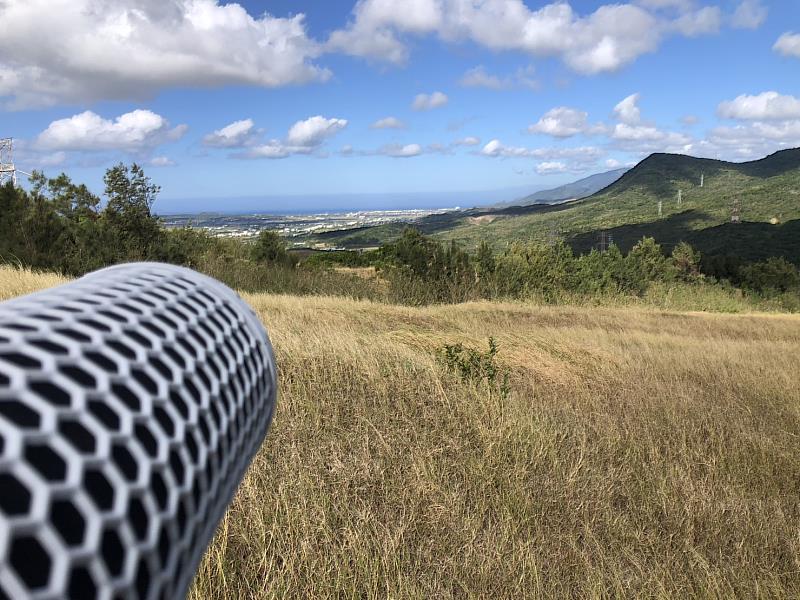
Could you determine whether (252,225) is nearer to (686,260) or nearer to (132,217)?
(686,260)

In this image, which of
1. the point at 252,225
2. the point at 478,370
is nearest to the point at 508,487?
the point at 478,370

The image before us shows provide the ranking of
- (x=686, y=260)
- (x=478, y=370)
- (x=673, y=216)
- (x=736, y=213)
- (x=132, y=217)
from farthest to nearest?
(x=673, y=216) → (x=736, y=213) → (x=686, y=260) → (x=132, y=217) → (x=478, y=370)

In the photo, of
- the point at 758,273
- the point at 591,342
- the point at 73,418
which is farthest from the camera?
the point at 758,273

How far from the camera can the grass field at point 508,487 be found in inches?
90.1

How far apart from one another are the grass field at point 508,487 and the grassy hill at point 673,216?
172 ft

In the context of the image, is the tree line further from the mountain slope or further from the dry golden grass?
the mountain slope

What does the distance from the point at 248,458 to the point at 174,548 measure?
231 mm

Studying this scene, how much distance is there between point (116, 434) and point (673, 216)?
125 meters

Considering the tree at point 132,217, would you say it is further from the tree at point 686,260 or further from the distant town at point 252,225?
the tree at point 686,260

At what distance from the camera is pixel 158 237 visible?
1566 centimetres

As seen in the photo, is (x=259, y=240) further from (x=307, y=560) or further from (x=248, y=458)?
(x=248, y=458)

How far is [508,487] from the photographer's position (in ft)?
9.78

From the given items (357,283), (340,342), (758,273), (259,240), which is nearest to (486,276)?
(357,283)

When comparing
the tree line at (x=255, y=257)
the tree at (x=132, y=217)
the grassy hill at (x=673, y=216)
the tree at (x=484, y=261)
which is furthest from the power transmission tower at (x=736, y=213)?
the tree at (x=132, y=217)
